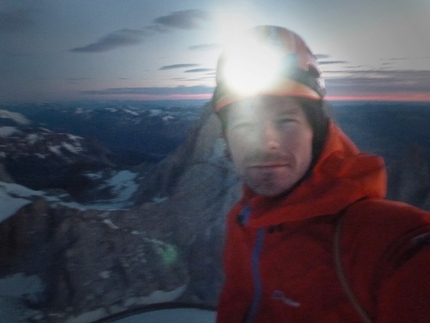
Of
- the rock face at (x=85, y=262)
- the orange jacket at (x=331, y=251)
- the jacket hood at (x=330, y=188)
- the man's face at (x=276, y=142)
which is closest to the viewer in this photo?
the orange jacket at (x=331, y=251)

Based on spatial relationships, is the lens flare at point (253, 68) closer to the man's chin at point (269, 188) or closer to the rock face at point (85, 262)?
the man's chin at point (269, 188)

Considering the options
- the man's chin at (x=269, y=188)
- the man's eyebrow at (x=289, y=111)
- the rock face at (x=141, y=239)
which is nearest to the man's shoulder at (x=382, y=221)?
the man's chin at (x=269, y=188)

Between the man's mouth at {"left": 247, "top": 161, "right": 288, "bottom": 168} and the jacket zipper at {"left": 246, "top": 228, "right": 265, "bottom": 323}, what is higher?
the man's mouth at {"left": 247, "top": 161, "right": 288, "bottom": 168}

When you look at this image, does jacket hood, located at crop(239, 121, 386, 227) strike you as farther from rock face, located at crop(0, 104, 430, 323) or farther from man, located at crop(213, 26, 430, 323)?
rock face, located at crop(0, 104, 430, 323)

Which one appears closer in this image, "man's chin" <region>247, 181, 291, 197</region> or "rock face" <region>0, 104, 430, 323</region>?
"man's chin" <region>247, 181, 291, 197</region>

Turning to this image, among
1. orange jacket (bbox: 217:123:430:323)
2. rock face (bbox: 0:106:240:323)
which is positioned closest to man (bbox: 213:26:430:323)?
orange jacket (bbox: 217:123:430:323)

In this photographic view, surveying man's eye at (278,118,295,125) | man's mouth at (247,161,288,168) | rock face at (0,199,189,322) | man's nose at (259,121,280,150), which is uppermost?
man's eye at (278,118,295,125)

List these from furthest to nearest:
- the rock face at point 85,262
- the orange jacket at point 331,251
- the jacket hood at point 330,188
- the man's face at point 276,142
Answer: the rock face at point 85,262, the man's face at point 276,142, the jacket hood at point 330,188, the orange jacket at point 331,251
